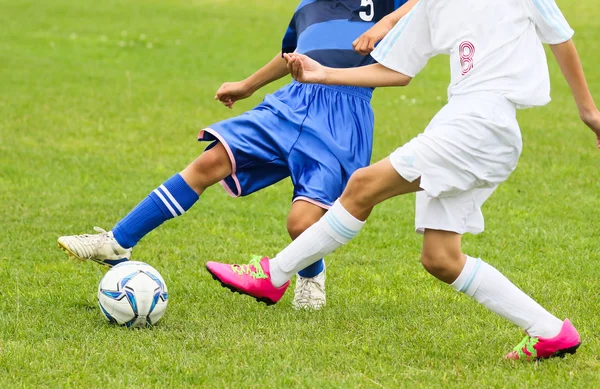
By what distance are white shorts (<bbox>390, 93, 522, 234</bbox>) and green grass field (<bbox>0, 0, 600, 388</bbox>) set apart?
0.62 meters

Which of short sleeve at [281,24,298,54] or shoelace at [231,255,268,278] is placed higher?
short sleeve at [281,24,298,54]

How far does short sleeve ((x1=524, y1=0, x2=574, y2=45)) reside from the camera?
3.68 metres

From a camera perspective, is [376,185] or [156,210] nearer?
[376,185]

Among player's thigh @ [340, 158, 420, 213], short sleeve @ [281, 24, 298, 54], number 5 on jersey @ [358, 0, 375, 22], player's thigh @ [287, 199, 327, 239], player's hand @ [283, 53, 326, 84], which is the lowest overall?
player's thigh @ [287, 199, 327, 239]

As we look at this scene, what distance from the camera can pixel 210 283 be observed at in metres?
5.18

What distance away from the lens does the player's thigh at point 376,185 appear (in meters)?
3.74

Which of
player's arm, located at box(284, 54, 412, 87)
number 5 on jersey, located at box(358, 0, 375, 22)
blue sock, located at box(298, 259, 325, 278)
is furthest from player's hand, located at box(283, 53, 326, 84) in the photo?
blue sock, located at box(298, 259, 325, 278)

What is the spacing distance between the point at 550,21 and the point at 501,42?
20 centimetres

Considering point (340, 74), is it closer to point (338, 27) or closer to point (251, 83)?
point (338, 27)

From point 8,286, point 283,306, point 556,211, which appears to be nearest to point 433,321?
point 283,306

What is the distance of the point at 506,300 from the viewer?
12.4ft

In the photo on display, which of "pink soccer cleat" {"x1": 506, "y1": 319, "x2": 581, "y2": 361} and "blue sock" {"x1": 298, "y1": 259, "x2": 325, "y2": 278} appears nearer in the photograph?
"pink soccer cleat" {"x1": 506, "y1": 319, "x2": 581, "y2": 361}

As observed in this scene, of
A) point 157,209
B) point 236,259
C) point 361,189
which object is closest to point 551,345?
point 361,189

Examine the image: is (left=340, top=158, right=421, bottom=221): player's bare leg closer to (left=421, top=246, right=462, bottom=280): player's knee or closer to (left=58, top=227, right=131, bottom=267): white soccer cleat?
(left=421, top=246, right=462, bottom=280): player's knee
